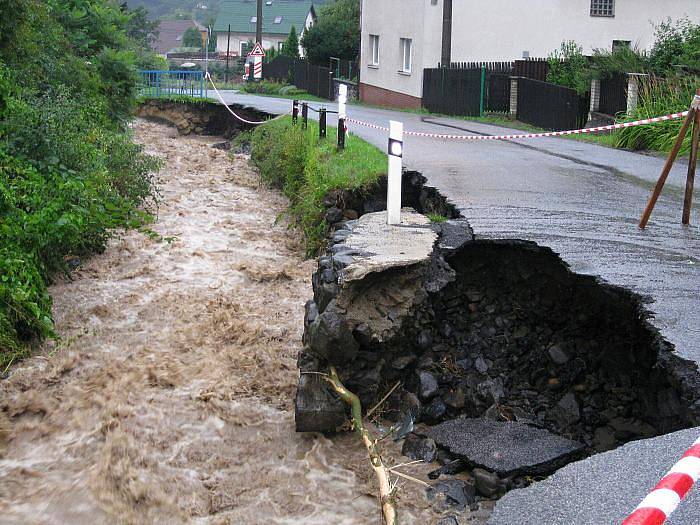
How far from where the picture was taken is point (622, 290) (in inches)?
272

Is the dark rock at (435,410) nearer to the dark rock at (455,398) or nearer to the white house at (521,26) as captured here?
the dark rock at (455,398)

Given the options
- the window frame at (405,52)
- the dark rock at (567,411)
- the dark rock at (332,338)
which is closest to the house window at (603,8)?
the window frame at (405,52)

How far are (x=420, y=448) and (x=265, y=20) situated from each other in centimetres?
8654

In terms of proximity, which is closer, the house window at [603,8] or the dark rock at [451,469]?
the dark rock at [451,469]

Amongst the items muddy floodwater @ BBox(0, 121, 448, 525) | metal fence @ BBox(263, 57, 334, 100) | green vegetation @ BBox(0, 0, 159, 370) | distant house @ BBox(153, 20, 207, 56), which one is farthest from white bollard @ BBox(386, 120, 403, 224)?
distant house @ BBox(153, 20, 207, 56)

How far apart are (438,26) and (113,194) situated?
2071cm

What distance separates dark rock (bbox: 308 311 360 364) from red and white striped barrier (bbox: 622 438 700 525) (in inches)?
157

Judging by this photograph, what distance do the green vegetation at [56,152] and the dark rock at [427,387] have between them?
3.99 m

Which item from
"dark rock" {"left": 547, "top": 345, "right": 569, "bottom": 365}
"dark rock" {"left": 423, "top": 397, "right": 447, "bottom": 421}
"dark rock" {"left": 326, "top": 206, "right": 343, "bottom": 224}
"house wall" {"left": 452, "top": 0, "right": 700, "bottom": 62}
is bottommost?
"dark rock" {"left": 423, "top": 397, "right": 447, "bottom": 421}

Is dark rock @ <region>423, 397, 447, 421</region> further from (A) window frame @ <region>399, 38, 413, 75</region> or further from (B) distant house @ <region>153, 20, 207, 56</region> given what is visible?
(B) distant house @ <region>153, 20, 207, 56</region>

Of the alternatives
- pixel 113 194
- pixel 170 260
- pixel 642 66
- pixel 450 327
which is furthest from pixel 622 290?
pixel 642 66

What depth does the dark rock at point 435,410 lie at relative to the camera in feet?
23.4

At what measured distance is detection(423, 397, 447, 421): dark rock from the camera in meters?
7.13

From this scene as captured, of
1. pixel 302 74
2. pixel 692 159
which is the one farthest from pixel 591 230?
pixel 302 74
